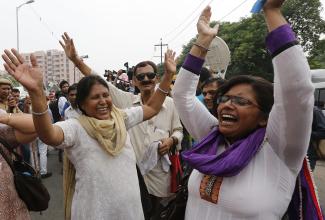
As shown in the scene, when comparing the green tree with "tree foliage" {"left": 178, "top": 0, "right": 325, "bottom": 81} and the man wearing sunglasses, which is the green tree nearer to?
"tree foliage" {"left": 178, "top": 0, "right": 325, "bottom": 81}

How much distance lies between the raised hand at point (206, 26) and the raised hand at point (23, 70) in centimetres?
88

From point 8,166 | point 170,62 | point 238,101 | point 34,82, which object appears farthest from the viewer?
point 170,62

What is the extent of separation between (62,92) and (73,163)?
5749mm

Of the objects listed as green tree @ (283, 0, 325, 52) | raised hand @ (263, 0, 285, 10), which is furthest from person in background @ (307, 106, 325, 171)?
green tree @ (283, 0, 325, 52)

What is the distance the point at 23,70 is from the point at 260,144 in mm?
1278

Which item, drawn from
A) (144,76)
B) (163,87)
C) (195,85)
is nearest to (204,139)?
(195,85)

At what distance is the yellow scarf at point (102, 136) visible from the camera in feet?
7.38

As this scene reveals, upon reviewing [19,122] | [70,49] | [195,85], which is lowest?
[19,122]

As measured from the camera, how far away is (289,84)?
1.26 meters

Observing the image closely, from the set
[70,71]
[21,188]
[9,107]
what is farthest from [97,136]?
[70,71]

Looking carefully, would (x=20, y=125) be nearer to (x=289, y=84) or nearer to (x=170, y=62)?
(x=170, y=62)

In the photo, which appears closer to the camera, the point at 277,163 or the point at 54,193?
the point at 277,163

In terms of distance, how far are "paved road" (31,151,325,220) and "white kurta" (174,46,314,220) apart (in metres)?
3.36

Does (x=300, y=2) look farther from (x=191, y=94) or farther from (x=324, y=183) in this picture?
(x=191, y=94)
